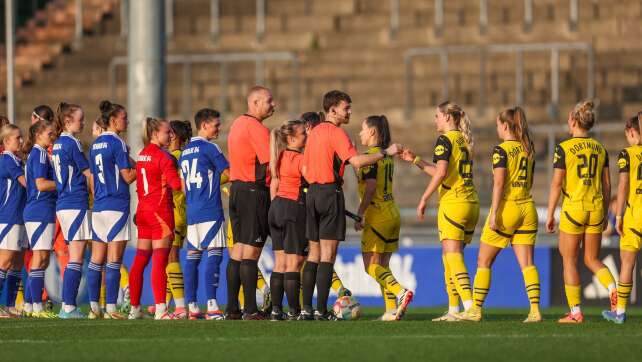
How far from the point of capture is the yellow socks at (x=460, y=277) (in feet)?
42.3

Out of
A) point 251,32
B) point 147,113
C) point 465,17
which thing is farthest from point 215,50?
point 147,113

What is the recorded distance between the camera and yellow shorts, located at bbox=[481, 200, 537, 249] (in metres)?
12.8

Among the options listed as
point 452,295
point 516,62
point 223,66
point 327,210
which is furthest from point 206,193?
point 223,66

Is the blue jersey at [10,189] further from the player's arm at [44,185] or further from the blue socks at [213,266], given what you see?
the blue socks at [213,266]

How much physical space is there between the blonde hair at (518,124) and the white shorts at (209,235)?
2818mm

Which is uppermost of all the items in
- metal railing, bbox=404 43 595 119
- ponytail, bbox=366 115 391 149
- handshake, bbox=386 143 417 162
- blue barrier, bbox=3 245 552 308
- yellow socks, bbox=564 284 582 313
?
Answer: metal railing, bbox=404 43 595 119

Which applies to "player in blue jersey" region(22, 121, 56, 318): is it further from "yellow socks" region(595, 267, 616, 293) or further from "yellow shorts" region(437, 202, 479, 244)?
"yellow socks" region(595, 267, 616, 293)

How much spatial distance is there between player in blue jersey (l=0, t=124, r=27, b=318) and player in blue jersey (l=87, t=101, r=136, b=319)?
1217mm

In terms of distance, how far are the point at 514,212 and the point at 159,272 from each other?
3.23 meters

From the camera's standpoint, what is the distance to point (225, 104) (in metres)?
26.5

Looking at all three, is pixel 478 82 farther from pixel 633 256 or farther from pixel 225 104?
pixel 633 256

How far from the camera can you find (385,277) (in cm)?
1340

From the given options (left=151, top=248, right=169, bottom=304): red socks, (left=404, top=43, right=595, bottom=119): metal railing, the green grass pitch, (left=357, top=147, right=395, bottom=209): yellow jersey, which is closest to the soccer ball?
the green grass pitch

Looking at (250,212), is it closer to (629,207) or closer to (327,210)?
(327,210)
